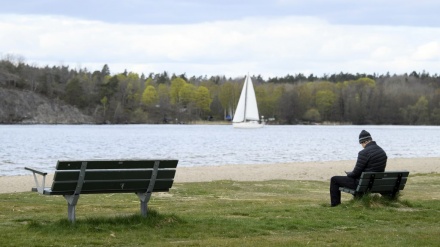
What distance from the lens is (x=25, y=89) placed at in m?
189

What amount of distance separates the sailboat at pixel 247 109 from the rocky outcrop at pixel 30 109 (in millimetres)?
62677

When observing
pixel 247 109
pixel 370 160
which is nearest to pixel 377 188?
pixel 370 160

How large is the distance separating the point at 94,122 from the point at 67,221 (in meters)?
191

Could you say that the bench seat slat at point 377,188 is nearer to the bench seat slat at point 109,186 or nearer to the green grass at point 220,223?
the green grass at point 220,223

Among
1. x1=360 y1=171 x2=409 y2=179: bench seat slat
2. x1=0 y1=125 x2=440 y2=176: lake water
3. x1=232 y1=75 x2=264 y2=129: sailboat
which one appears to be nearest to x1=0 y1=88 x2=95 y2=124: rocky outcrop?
x1=0 y1=125 x2=440 y2=176: lake water

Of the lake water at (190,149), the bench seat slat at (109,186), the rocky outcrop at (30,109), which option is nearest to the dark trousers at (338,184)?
the bench seat slat at (109,186)

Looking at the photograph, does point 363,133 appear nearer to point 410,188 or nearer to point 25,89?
point 410,188

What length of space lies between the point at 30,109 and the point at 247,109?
7089 cm

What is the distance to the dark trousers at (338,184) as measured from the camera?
1451 cm

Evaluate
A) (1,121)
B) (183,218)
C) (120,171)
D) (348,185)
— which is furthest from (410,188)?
(1,121)

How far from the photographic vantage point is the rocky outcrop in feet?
591

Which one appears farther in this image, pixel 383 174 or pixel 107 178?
pixel 383 174

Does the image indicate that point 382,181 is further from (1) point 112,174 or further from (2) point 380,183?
(1) point 112,174

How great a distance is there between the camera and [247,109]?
132 metres
